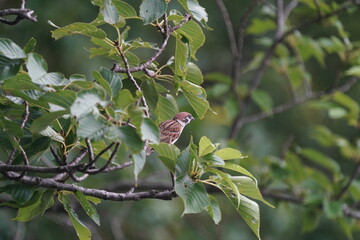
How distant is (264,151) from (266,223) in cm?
94

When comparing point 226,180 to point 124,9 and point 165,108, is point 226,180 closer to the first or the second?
point 165,108

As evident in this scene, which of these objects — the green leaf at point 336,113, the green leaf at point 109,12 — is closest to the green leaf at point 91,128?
the green leaf at point 109,12

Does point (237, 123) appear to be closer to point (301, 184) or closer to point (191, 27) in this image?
Result: point (301, 184)

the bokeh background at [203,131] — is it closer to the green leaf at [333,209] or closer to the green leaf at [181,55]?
the green leaf at [333,209]

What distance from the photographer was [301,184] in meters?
5.47

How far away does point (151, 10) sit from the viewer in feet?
7.32

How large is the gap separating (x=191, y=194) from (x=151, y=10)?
657mm

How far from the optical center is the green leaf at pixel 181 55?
2.35m

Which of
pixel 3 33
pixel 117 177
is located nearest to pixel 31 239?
pixel 117 177

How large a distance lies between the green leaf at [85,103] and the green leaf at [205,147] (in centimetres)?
49

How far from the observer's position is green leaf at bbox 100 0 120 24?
2197mm

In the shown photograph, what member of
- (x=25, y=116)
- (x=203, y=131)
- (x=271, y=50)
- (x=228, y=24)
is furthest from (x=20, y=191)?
(x=203, y=131)

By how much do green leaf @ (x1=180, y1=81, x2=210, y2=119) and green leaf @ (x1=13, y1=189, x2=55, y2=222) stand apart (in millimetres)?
642

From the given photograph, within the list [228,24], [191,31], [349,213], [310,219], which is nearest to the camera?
[191,31]
